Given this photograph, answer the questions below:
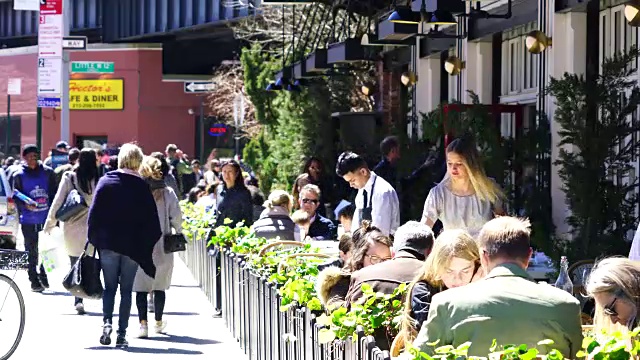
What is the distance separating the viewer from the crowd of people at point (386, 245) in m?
5.23

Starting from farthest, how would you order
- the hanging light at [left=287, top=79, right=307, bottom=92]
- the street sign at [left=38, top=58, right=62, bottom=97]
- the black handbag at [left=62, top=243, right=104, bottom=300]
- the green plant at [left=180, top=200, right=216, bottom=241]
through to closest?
the street sign at [left=38, top=58, right=62, bottom=97] < the hanging light at [left=287, top=79, right=307, bottom=92] < the green plant at [left=180, top=200, right=216, bottom=241] < the black handbag at [left=62, top=243, right=104, bottom=300]

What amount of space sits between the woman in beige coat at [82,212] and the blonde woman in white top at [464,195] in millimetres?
5817

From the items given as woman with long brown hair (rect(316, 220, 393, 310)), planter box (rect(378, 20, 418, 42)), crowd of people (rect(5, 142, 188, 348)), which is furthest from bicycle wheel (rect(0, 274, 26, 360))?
planter box (rect(378, 20, 418, 42))

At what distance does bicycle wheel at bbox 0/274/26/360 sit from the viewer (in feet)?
34.8

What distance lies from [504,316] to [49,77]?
20.8 metres

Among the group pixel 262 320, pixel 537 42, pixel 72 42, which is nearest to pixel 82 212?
pixel 537 42

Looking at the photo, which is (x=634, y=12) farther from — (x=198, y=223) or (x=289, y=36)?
(x=289, y=36)

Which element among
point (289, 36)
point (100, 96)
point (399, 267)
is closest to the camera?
point (399, 267)

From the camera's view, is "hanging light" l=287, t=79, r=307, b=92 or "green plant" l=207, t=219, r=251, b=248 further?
"hanging light" l=287, t=79, r=307, b=92

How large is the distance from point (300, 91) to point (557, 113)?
11.2 meters

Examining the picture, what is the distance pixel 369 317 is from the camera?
648 cm

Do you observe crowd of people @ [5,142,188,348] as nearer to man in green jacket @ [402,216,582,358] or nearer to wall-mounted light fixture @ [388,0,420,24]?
wall-mounted light fixture @ [388,0,420,24]

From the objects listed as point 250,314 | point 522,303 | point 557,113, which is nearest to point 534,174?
point 557,113

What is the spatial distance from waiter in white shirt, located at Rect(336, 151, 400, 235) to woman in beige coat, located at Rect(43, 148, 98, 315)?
4239 millimetres
